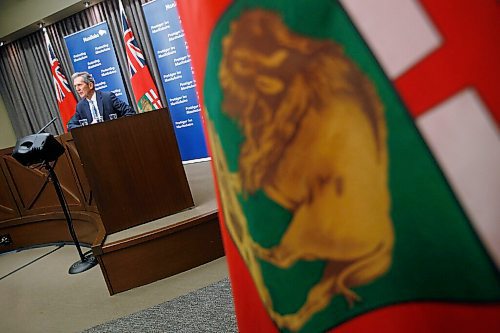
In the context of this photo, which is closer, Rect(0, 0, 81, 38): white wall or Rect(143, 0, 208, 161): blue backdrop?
Rect(143, 0, 208, 161): blue backdrop

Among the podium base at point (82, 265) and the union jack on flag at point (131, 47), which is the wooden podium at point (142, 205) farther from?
the union jack on flag at point (131, 47)

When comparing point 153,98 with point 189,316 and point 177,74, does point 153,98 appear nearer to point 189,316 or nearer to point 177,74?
point 177,74

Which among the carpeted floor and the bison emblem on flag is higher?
the bison emblem on flag

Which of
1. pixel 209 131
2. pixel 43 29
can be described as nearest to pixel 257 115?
pixel 209 131

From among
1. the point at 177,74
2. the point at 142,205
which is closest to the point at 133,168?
the point at 142,205

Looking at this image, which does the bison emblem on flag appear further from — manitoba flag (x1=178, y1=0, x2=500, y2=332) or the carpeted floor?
the carpeted floor

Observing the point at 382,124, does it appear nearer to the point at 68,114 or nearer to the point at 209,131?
the point at 209,131

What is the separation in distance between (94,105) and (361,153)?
3700 millimetres

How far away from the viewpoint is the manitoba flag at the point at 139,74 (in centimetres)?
527

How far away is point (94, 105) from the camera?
3.66 metres

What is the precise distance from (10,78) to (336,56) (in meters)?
8.04

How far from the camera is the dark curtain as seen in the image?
5.37 metres

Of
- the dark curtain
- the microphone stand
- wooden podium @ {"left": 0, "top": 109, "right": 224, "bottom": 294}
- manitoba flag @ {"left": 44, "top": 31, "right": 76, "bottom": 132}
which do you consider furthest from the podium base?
manitoba flag @ {"left": 44, "top": 31, "right": 76, "bottom": 132}

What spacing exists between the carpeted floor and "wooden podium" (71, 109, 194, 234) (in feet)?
2.01
